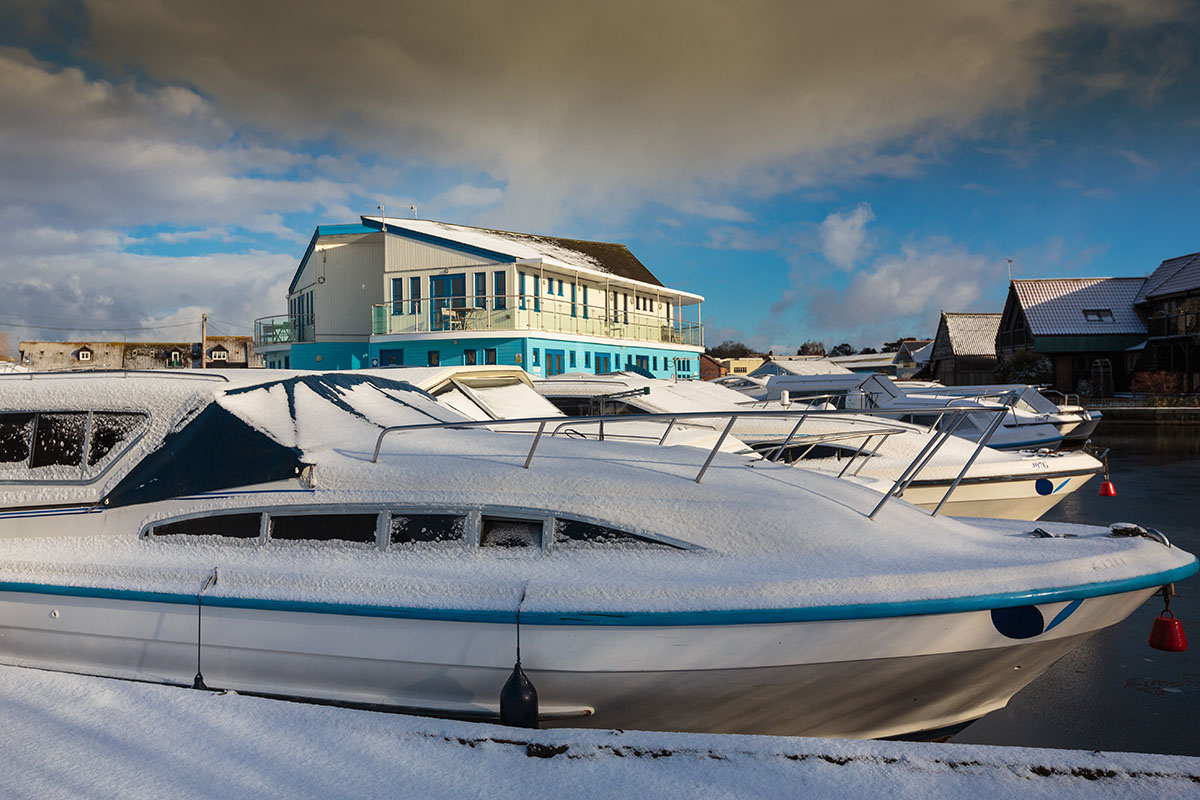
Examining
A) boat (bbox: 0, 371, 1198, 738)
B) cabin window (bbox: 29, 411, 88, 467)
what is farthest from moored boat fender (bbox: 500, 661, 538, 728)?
cabin window (bbox: 29, 411, 88, 467)

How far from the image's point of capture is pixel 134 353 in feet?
163

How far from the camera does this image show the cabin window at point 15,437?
417 cm

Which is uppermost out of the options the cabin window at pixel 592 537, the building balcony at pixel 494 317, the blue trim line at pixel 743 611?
the building balcony at pixel 494 317

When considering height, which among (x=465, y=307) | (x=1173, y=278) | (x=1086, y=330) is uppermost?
(x=1173, y=278)

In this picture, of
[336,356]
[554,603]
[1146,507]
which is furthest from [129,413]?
[336,356]

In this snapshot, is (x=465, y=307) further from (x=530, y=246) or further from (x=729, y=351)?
(x=729, y=351)

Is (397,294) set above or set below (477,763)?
above

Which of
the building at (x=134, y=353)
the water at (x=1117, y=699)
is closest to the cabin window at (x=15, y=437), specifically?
the water at (x=1117, y=699)

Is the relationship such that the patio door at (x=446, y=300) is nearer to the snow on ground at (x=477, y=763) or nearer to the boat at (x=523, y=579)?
the boat at (x=523, y=579)

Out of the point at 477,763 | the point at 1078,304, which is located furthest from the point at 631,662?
the point at 1078,304

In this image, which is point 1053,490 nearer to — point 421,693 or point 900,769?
point 900,769

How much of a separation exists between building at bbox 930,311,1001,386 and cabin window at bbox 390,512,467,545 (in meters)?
47.1

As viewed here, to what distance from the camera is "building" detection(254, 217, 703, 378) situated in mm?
22047

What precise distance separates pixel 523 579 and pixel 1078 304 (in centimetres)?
4560
